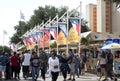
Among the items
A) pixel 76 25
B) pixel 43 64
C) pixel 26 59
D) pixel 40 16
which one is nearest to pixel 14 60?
pixel 26 59

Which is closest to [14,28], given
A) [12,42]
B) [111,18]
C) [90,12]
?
[12,42]

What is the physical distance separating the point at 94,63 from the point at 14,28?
5884cm

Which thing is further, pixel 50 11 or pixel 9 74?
pixel 50 11

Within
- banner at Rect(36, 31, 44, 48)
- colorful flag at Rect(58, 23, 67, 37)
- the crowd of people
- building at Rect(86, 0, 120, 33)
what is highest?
building at Rect(86, 0, 120, 33)

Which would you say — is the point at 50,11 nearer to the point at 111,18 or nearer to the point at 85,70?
the point at 111,18

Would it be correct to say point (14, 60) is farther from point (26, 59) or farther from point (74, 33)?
point (74, 33)

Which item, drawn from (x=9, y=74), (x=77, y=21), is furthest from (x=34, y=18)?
(x=9, y=74)

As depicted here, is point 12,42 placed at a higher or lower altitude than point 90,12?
lower

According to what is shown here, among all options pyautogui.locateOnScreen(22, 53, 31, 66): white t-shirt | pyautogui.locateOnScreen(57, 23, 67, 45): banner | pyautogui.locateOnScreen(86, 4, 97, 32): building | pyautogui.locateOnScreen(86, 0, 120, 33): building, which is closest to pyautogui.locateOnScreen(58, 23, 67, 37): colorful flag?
pyautogui.locateOnScreen(57, 23, 67, 45): banner

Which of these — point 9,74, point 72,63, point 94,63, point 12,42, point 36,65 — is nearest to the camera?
point 36,65

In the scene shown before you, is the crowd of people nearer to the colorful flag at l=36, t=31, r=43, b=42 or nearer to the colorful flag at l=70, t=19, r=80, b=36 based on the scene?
the colorful flag at l=70, t=19, r=80, b=36

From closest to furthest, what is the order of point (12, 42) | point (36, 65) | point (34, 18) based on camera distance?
point (36, 65), point (34, 18), point (12, 42)

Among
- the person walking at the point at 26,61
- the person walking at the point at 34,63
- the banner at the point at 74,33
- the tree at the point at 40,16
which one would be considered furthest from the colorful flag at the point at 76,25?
the tree at the point at 40,16

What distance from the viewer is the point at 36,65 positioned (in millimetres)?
19031
